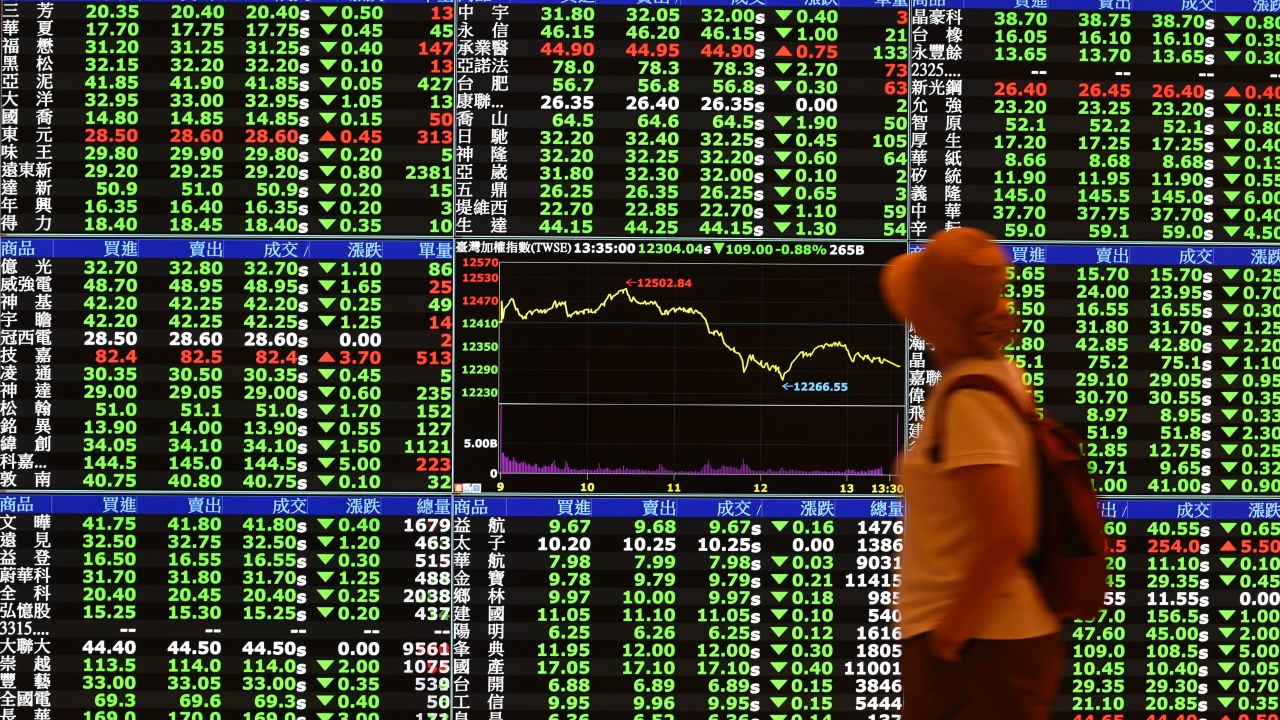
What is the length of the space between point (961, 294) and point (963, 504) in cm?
38

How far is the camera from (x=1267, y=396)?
11.3ft

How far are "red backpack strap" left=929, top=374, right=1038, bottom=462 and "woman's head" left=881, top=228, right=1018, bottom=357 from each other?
0.06m

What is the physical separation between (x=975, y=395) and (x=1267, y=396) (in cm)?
205

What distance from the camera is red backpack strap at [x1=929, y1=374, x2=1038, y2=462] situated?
196 cm

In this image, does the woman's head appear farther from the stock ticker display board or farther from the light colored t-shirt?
the stock ticker display board

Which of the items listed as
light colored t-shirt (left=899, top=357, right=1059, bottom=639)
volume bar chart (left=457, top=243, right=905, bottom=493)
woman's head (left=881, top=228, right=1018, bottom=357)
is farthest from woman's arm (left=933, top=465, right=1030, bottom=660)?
volume bar chart (left=457, top=243, right=905, bottom=493)

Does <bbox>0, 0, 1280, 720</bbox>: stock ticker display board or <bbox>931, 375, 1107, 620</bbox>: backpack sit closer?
<bbox>931, 375, 1107, 620</bbox>: backpack

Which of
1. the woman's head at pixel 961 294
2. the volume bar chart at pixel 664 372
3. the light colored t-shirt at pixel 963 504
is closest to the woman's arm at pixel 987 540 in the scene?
the light colored t-shirt at pixel 963 504

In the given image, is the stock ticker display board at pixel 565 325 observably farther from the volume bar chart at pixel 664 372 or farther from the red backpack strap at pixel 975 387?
the red backpack strap at pixel 975 387

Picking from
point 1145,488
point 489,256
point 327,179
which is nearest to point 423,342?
point 489,256

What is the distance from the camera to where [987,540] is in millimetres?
1877

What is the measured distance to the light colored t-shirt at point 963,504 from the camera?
1913mm

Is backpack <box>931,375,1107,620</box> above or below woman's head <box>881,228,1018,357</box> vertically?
below

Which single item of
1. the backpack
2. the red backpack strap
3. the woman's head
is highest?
the woman's head
